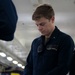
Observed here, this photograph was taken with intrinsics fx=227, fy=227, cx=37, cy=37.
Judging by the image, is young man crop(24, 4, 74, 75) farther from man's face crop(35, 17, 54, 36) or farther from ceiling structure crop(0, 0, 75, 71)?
ceiling structure crop(0, 0, 75, 71)

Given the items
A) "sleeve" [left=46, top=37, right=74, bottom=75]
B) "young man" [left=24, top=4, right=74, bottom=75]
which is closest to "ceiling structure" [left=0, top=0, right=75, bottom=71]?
"young man" [left=24, top=4, right=74, bottom=75]

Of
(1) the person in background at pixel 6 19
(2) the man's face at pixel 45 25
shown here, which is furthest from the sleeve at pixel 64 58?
(1) the person in background at pixel 6 19

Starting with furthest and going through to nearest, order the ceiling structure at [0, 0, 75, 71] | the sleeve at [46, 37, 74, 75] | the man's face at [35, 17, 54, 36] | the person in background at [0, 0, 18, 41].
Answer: the ceiling structure at [0, 0, 75, 71] → the man's face at [35, 17, 54, 36] → the sleeve at [46, 37, 74, 75] → the person in background at [0, 0, 18, 41]

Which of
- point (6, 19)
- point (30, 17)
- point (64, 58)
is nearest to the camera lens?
point (6, 19)

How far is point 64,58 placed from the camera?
202 cm

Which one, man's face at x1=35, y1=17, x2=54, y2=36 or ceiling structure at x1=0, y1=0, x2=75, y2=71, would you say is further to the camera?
ceiling structure at x1=0, y1=0, x2=75, y2=71

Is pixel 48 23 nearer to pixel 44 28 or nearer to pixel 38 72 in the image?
pixel 44 28

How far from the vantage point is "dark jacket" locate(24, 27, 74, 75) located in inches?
78.8

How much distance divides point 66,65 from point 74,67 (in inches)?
6.7

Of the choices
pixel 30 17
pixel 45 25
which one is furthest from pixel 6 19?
pixel 30 17

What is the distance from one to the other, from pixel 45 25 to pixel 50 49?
227 millimetres

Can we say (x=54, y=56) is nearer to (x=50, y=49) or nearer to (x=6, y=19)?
(x=50, y=49)

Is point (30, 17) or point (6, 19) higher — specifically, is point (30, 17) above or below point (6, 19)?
below

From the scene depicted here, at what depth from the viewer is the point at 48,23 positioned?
2.11 metres
